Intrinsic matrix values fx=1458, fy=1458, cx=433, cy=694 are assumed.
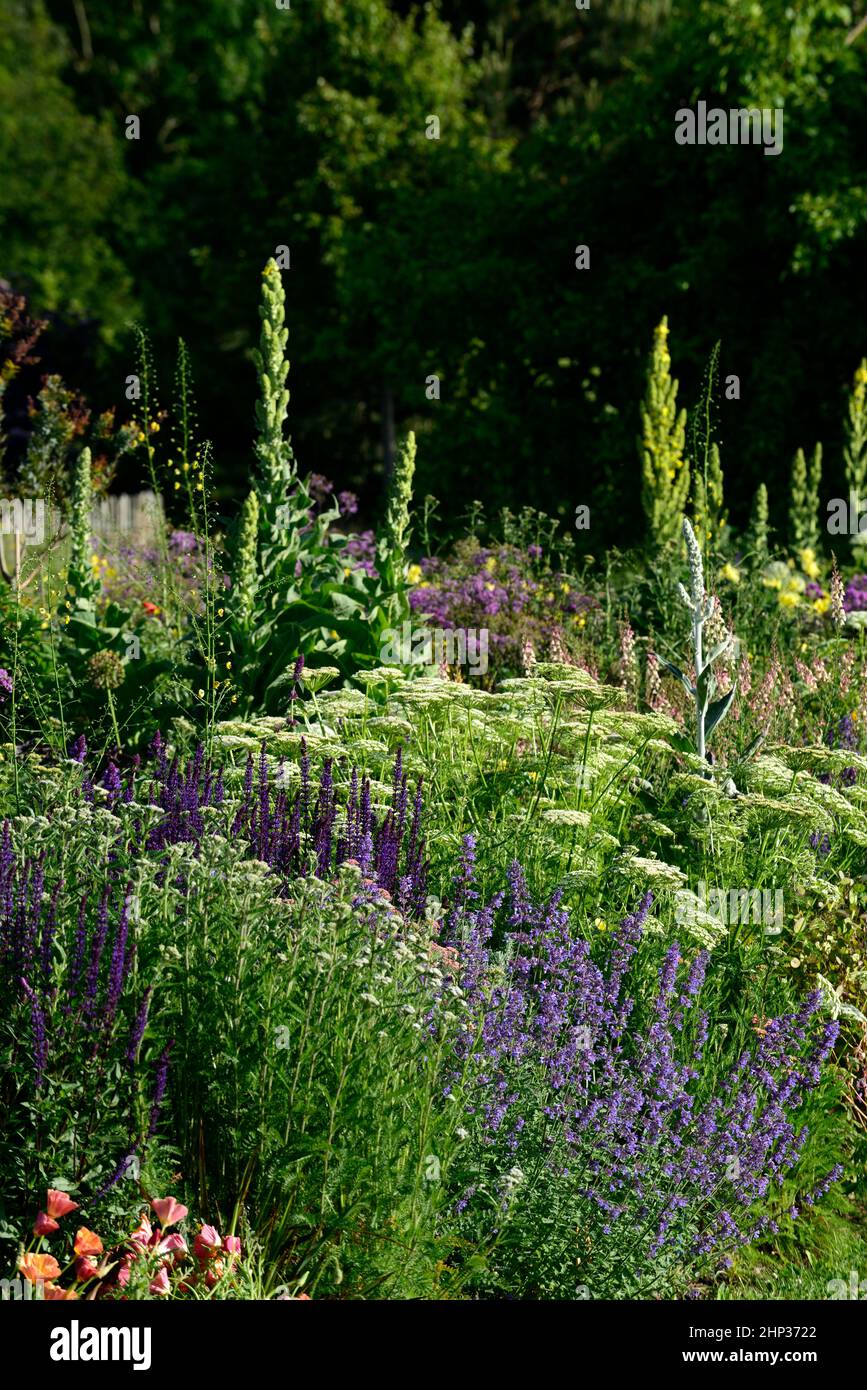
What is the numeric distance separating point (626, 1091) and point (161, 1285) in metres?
1.28

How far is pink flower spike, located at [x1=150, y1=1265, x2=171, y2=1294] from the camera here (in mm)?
3080

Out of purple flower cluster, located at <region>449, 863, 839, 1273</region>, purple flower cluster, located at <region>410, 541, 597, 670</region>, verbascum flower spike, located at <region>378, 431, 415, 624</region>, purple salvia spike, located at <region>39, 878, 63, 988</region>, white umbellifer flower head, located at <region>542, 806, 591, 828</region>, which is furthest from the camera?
purple flower cluster, located at <region>410, 541, 597, 670</region>

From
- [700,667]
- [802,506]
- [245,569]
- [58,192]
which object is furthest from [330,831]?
[58,192]

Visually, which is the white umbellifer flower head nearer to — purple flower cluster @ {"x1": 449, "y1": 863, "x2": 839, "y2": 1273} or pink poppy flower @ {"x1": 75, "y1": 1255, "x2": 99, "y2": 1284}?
purple flower cluster @ {"x1": 449, "y1": 863, "x2": 839, "y2": 1273}

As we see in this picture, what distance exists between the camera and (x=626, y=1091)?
12.3 feet

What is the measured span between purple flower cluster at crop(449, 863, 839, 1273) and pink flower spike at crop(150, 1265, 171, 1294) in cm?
80

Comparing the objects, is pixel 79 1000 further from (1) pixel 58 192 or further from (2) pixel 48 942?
(1) pixel 58 192

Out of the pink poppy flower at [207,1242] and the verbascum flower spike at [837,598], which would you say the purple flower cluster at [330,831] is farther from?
the verbascum flower spike at [837,598]

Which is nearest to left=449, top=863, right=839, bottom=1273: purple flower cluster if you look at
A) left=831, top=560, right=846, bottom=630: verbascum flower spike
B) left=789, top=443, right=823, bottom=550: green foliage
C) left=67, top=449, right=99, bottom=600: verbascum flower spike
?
left=831, top=560, right=846, bottom=630: verbascum flower spike

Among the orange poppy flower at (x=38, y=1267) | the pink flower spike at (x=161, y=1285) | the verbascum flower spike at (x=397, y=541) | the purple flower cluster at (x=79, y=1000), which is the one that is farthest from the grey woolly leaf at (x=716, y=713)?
the orange poppy flower at (x=38, y=1267)

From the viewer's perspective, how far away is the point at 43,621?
6.47 metres

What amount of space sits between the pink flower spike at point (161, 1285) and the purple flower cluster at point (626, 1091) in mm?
797
